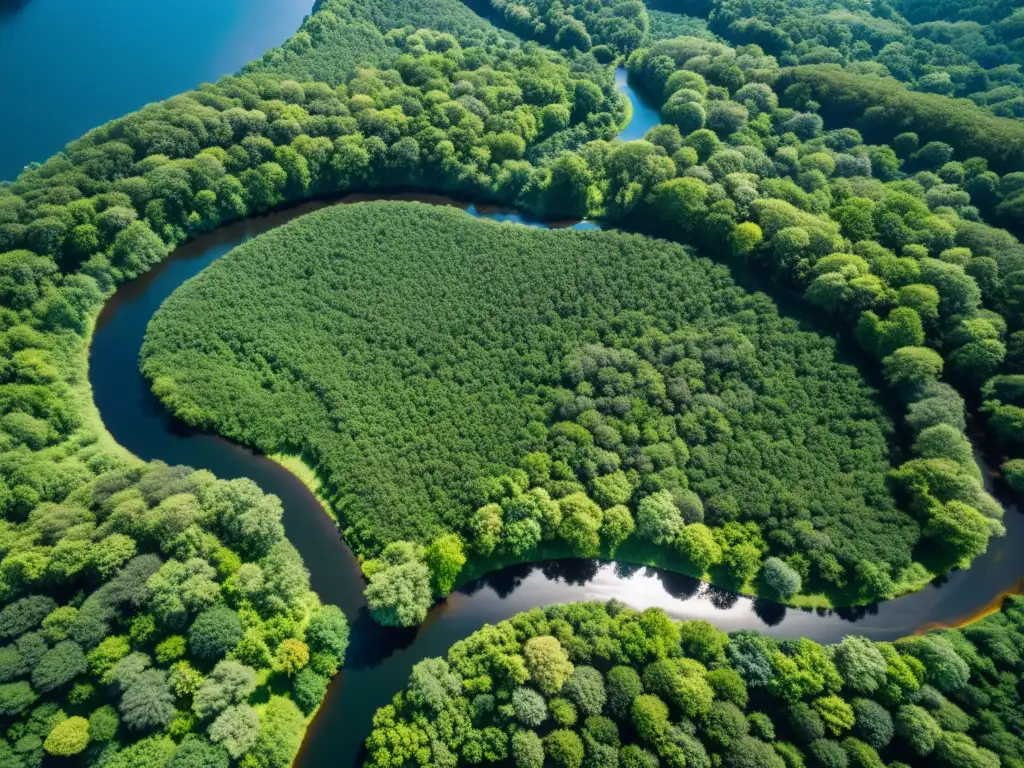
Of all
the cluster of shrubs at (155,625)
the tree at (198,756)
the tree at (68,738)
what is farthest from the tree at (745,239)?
the tree at (68,738)

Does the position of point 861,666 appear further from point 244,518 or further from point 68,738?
point 68,738

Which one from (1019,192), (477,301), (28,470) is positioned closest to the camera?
(28,470)

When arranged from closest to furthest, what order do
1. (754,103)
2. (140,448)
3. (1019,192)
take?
(140,448)
(1019,192)
(754,103)

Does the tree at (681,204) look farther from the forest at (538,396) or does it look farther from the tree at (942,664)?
the tree at (942,664)

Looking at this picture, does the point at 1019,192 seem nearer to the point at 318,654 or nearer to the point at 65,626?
the point at 318,654

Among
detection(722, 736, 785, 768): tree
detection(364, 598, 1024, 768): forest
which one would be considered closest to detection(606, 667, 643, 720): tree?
detection(364, 598, 1024, 768): forest

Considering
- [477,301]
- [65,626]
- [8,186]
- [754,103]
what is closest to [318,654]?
[65,626]

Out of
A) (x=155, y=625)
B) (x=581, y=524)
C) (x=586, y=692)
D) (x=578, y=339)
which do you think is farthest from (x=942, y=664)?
(x=155, y=625)
